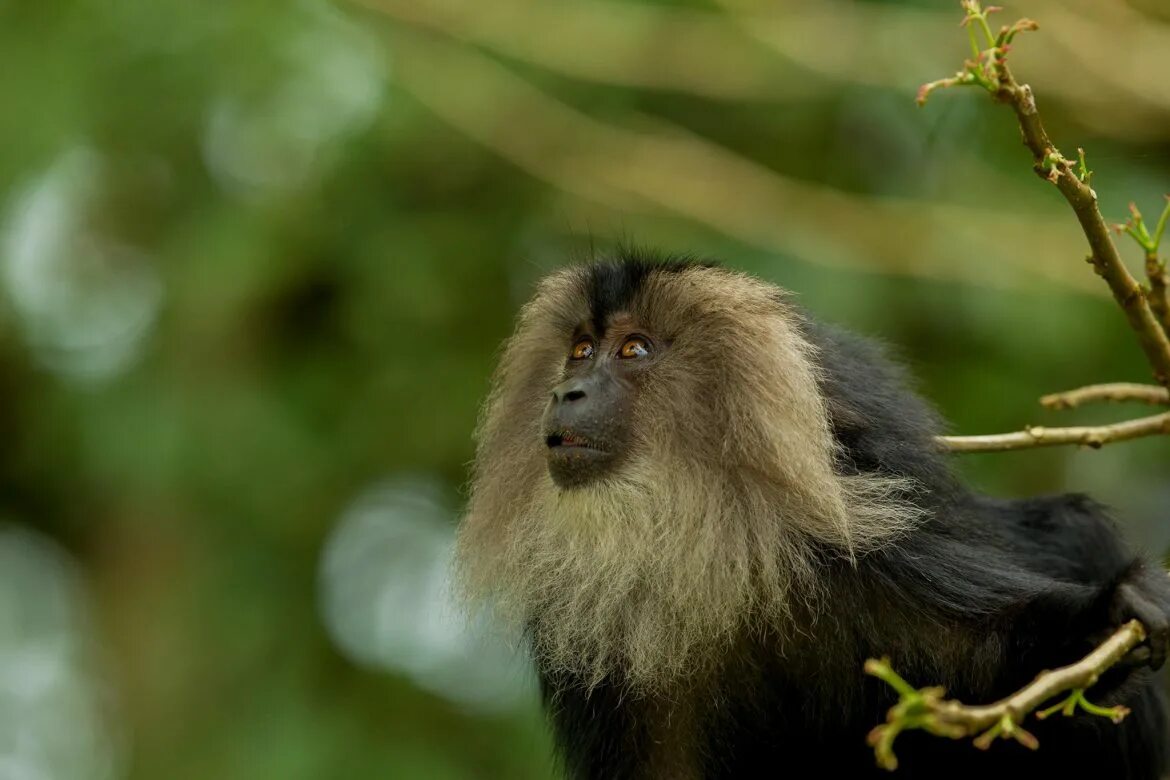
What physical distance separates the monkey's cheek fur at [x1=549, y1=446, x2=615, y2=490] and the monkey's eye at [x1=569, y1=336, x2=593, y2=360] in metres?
0.38

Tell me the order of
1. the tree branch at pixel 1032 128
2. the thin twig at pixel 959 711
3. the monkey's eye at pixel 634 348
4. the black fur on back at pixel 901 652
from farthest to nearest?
the monkey's eye at pixel 634 348 < the black fur on back at pixel 901 652 < the tree branch at pixel 1032 128 < the thin twig at pixel 959 711

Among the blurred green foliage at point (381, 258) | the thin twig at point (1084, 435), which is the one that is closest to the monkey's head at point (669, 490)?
the thin twig at point (1084, 435)

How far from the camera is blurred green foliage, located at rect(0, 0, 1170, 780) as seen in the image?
6.72 m

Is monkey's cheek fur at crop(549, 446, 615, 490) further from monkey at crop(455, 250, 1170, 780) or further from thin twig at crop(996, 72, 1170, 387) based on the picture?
thin twig at crop(996, 72, 1170, 387)

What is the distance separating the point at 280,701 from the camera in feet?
24.8

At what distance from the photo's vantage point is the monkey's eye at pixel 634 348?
412 centimetres

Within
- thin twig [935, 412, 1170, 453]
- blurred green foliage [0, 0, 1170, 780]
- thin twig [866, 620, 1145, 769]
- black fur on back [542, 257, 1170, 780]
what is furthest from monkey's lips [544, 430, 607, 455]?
blurred green foliage [0, 0, 1170, 780]

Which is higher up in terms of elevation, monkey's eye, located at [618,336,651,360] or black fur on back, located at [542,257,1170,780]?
monkey's eye, located at [618,336,651,360]

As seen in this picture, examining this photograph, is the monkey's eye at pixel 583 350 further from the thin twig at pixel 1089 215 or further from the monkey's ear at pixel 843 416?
the thin twig at pixel 1089 215

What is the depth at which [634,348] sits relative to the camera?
413 centimetres

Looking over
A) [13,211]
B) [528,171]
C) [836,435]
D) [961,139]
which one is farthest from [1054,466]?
[13,211]

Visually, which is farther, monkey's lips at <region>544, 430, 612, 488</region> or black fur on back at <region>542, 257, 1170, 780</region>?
monkey's lips at <region>544, 430, 612, 488</region>

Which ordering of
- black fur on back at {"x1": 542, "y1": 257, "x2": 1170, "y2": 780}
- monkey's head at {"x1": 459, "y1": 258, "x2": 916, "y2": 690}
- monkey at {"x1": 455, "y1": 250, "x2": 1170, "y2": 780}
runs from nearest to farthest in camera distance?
Answer: black fur on back at {"x1": 542, "y1": 257, "x2": 1170, "y2": 780} → monkey at {"x1": 455, "y1": 250, "x2": 1170, "y2": 780} → monkey's head at {"x1": 459, "y1": 258, "x2": 916, "y2": 690}

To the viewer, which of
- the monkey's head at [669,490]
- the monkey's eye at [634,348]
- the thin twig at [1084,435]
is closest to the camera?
the thin twig at [1084,435]
